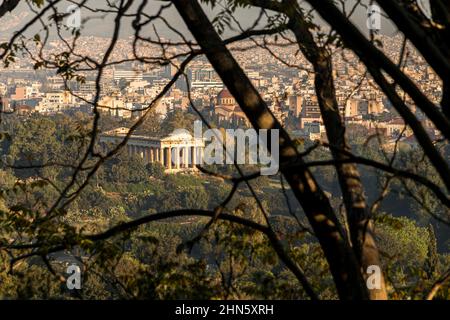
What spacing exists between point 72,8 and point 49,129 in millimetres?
30771

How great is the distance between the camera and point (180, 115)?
115ft

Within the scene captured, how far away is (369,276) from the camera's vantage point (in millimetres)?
2389

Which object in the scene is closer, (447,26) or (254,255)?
(447,26)

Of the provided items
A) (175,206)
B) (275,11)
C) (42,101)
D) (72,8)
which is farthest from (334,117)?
(42,101)

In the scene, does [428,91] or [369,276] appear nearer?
[369,276]

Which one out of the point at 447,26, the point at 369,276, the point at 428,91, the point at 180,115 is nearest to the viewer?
the point at 447,26

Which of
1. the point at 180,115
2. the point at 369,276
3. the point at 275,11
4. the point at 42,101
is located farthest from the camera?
the point at 42,101

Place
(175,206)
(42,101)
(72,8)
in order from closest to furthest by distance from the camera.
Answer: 1. (72,8)
2. (175,206)
3. (42,101)

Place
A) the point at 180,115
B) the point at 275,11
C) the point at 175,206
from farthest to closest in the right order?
1. the point at 180,115
2. the point at 175,206
3. the point at 275,11

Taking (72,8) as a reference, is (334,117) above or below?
below

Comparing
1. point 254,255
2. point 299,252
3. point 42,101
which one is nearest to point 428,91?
point 299,252

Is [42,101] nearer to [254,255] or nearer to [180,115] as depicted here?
[180,115]

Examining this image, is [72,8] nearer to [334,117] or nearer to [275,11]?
[275,11]
